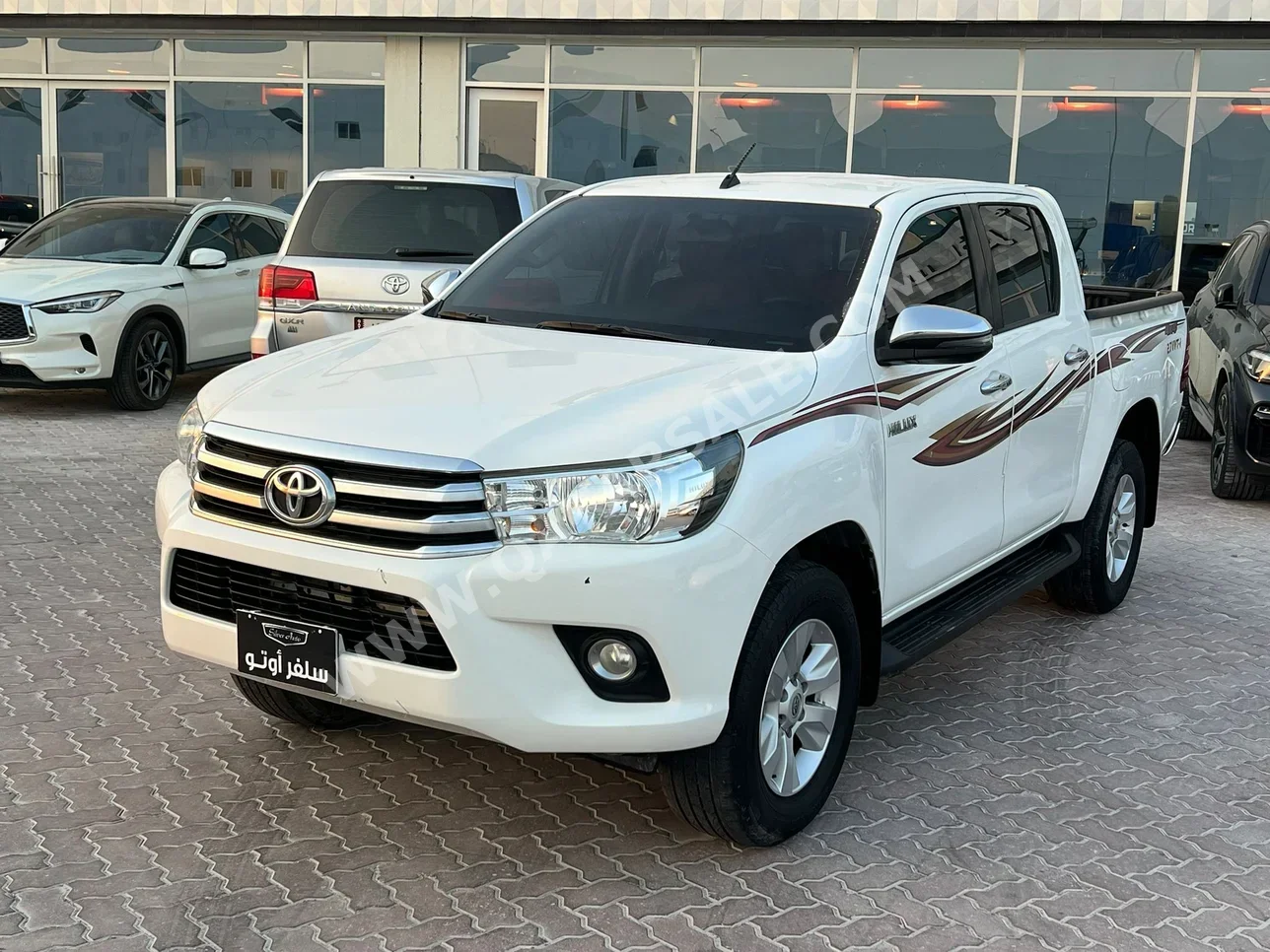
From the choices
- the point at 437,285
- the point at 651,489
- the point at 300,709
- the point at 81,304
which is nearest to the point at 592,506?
the point at 651,489

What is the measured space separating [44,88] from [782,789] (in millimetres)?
17780

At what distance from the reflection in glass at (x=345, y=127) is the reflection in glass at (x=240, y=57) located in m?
0.50

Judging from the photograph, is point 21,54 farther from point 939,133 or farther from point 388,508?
point 388,508

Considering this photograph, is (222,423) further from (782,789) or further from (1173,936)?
(1173,936)

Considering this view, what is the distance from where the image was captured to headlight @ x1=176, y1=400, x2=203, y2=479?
3.74 metres

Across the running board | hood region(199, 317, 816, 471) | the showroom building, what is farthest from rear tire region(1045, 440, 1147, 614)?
the showroom building

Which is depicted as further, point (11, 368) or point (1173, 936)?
point (11, 368)

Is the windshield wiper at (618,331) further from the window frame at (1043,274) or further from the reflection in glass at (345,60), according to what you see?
the reflection in glass at (345,60)

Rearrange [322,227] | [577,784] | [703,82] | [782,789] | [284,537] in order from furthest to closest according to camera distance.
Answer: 1. [703,82]
2. [322,227]
3. [577,784]
4. [782,789]
5. [284,537]

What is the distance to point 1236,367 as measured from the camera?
8.80 metres

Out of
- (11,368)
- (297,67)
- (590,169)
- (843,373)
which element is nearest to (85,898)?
(843,373)

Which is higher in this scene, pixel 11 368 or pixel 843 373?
pixel 843 373

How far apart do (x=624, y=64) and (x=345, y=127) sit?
3.70m

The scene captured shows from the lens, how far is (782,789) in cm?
379
